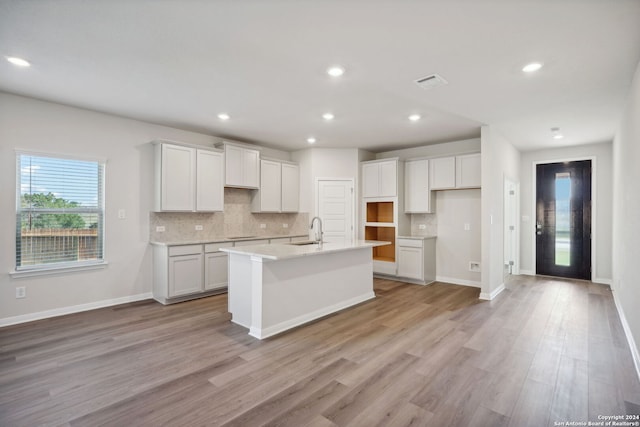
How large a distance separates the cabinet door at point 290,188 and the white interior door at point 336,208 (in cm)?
48

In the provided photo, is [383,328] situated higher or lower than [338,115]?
lower

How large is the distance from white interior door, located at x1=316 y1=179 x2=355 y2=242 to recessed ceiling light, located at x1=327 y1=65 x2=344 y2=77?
11.1 ft

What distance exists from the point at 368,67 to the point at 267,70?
0.93 meters

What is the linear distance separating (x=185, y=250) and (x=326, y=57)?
10.7ft

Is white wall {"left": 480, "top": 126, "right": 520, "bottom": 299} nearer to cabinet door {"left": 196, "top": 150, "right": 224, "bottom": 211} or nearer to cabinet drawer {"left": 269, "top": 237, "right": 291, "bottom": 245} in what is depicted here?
cabinet drawer {"left": 269, "top": 237, "right": 291, "bottom": 245}

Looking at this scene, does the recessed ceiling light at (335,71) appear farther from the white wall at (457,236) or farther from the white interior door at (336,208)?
the white wall at (457,236)

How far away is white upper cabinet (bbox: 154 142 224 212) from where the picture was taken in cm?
454

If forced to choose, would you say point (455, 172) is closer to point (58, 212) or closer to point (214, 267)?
point (214, 267)

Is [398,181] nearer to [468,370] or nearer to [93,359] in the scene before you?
[468,370]

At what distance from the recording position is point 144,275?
4.61 m

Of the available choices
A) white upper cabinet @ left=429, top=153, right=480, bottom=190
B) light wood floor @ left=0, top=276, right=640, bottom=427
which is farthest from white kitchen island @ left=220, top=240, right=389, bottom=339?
white upper cabinet @ left=429, top=153, right=480, bottom=190

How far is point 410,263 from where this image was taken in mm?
5812

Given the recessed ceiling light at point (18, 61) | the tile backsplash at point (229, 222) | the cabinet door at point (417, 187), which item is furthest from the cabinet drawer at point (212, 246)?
the cabinet door at point (417, 187)

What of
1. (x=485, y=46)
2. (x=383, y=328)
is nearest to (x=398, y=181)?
(x=383, y=328)
